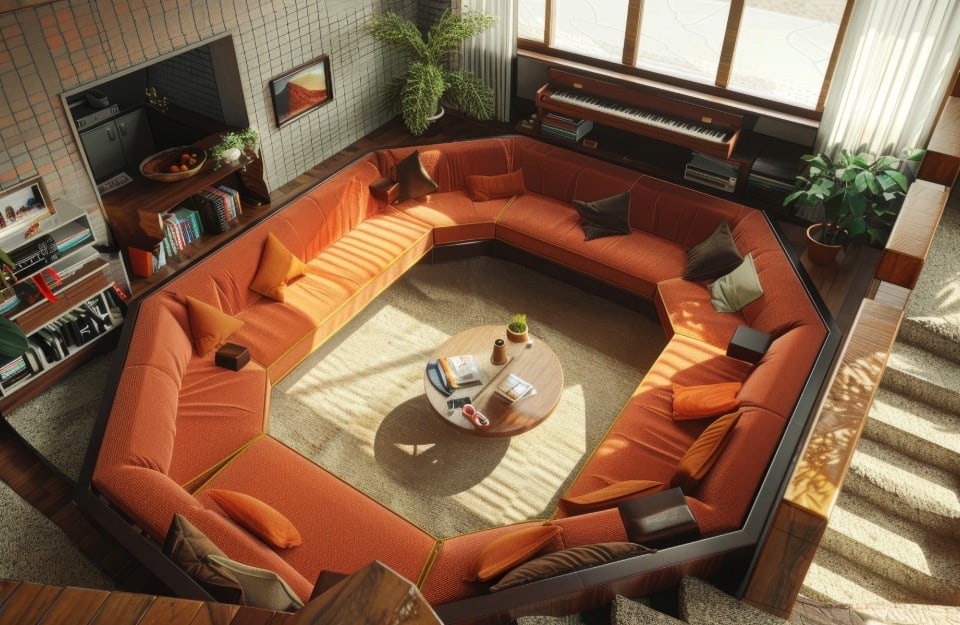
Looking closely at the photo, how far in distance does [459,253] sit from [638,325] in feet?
5.70

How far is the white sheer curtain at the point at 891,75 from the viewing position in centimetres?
562

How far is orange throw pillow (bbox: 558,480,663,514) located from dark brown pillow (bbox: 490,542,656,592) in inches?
15.2

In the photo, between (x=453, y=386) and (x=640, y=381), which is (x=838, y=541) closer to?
(x=640, y=381)

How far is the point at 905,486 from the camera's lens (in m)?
4.05

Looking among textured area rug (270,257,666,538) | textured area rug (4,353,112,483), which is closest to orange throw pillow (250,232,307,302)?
textured area rug (270,257,666,538)

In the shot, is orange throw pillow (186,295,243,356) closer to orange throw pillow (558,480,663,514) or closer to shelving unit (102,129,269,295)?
shelving unit (102,129,269,295)

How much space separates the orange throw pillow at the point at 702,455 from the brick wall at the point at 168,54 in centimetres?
471

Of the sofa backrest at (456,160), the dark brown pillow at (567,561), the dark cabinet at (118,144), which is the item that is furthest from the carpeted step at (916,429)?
the dark cabinet at (118,144)

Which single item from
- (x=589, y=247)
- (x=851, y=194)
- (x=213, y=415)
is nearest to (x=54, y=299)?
(x=213, y=415)

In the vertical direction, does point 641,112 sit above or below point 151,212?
above

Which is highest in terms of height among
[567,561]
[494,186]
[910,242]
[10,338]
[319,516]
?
[910,242]

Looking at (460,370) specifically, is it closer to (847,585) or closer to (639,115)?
(847,585)

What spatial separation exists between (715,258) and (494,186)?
2138 millimetres

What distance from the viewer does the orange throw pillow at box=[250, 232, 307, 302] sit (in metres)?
5.60
